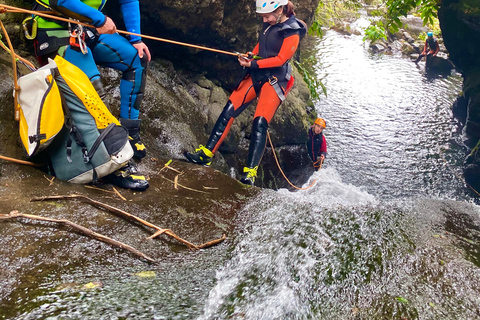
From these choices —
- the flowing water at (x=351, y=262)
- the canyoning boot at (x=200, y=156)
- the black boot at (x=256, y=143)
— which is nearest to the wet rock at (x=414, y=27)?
the black boot at (x=256, y=143)

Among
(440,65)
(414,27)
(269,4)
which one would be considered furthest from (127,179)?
(414,27)

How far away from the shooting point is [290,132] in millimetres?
7785

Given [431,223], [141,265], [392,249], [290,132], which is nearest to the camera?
[141,265]

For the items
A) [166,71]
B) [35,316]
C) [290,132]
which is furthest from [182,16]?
[35,316]

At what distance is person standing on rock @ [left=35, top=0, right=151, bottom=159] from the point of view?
120 inches

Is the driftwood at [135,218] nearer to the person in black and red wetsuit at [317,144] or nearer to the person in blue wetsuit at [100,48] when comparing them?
the person in blue wetsuit at [100,48]

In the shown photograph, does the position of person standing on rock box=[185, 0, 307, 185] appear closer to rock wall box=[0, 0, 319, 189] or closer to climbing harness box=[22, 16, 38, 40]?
rock wall box=[0, 0, 319, 189]

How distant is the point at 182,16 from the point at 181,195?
129 inches

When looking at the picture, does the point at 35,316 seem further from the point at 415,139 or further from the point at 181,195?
the point at 415,139

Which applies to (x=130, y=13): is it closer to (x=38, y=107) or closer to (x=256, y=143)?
(x=38, y=107)

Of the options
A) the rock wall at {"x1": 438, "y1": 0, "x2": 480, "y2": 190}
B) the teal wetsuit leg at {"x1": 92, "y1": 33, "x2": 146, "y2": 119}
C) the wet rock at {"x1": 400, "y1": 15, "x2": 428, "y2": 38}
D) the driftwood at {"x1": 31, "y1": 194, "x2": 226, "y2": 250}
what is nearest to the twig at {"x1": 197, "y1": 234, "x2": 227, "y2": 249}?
the driftwood at {"x1": 31, "y1": 194, "x2": 226, "y2": 250}

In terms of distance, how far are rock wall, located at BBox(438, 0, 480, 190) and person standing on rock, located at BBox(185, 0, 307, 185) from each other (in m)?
6.06

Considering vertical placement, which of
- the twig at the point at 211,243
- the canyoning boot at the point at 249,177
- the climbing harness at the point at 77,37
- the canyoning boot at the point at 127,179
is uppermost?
the climbing harness at the point at 77,37

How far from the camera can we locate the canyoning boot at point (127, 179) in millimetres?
3273
